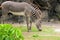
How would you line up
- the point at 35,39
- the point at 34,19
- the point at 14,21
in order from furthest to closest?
the point at 14,21 → the point at 34,19 → the point at 35,39

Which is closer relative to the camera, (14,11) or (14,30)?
(14,30)

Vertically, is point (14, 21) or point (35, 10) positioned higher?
point (35, 10)

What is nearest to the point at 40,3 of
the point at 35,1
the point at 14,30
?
the point at 35,1

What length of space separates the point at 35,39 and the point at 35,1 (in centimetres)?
831

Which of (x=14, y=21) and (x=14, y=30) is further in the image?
(x=14, y=21)

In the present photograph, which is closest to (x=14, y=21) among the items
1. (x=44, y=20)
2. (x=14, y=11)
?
(x=44, y=20)

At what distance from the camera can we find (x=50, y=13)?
18.1 metres

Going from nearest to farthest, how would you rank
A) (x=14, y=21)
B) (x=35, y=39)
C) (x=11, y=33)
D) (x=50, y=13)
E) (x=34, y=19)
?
(x=11, y=33) → (x=35, y=39) → (x=34, y=19) → (x=14, y=21) → (x=50, y=13)

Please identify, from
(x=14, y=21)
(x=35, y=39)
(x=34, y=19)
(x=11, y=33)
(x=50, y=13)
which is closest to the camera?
(x=11, y=33)

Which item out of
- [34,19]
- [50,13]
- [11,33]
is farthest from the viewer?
[50,13]

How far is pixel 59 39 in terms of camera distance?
9.97m

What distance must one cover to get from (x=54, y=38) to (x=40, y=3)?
26.0 ft

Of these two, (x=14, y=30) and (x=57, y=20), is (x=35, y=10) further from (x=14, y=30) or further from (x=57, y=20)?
(x=14, y=30)

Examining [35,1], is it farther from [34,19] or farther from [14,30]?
[14,30]
